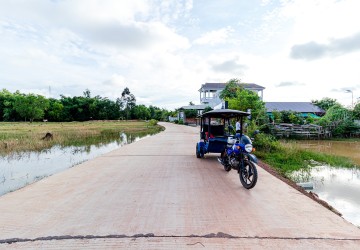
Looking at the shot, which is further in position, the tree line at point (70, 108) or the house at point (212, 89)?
the tree line at point (70, 108)

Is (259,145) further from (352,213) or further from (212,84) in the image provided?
(212,84)

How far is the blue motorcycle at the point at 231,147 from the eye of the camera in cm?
530

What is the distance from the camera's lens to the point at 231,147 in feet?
20.6

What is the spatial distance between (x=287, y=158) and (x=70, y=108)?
66.9 meters

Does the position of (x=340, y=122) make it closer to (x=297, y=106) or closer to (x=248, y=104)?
(x=248, y=104)

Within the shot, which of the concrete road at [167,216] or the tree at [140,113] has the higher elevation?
the tree at [140,113]

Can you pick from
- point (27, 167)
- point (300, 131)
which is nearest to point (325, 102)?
point (300, 131)

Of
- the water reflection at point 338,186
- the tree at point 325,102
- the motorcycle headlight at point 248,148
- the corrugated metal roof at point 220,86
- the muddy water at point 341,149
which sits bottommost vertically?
the muddy water at point 341,149

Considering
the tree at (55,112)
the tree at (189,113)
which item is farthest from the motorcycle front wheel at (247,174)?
the tree at (55,112)

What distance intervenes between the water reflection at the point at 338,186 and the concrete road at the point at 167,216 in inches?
56.2

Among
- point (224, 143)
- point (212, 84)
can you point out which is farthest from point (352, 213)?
point (212, 84)

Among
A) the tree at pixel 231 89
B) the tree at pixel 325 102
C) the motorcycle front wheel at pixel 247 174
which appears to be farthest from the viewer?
the tree at pixel 325 102

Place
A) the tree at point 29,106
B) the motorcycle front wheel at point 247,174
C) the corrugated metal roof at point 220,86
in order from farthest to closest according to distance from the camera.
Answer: the tree at point 29,106
the corrugated metal roof at point 220,86
the motorcycle front wheel at point 247,174

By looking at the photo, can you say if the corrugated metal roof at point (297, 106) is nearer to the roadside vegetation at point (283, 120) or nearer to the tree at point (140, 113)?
the roadside vegetation at point (283, 120)
